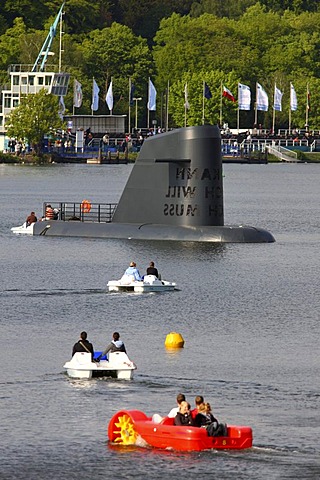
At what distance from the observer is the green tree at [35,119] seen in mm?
184500

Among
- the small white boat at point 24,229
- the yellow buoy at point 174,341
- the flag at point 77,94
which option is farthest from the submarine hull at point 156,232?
the flag at point 77,94

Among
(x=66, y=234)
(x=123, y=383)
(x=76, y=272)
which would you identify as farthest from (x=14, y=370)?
(x=66, y=234)

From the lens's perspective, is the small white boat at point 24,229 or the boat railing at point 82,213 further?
the small white boat at point 24,229

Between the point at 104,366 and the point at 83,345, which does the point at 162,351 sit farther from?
the point at 83,345

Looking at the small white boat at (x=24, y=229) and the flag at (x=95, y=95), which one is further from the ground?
the flag at (x=95, y=95)

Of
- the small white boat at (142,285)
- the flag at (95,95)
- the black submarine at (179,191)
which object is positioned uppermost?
the flag at (95,95)

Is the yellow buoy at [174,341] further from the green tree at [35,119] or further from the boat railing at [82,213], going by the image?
the green tree at [35,119]

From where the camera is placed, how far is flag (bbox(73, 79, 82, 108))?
7746 inches

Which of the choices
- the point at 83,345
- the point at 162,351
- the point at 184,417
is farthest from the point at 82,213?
the point at 184,417

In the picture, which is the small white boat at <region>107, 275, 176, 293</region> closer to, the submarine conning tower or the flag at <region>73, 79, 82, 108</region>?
the submarine conning tower

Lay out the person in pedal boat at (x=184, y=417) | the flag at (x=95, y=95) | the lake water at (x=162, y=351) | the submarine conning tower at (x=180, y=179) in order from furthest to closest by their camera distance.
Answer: the flag at (x=95, y=95) < the submarine conning tower at (x=180, y=179) < the lake water at (x=162, y=351) < the person in pedal boat at (x=184, y=417)

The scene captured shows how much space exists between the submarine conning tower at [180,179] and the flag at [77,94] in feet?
432

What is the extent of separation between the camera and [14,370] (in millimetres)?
39312

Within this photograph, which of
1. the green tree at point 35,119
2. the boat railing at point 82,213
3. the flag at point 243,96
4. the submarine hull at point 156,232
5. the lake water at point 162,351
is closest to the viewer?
the lake water at point 162,351
